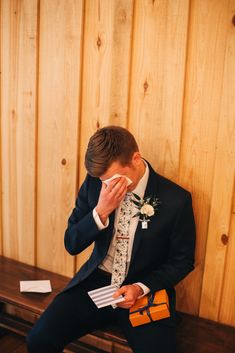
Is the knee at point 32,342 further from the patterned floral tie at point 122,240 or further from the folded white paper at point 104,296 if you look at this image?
the patterned floral tie at point 122,240

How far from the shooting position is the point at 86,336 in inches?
105

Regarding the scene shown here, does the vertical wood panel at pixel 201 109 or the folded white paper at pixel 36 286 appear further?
the folded white paper at pixel 36 286

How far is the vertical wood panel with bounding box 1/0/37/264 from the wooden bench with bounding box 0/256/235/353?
0.23m

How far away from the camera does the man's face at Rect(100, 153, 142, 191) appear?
2004mm

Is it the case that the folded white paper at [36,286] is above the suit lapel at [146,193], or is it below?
below

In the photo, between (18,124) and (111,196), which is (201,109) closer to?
(111,196)

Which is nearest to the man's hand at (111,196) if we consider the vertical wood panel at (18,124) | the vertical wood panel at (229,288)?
the vertical wood panel at (229,288)

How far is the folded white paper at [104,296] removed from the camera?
206 centimetres

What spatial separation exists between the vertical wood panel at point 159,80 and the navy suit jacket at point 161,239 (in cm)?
22

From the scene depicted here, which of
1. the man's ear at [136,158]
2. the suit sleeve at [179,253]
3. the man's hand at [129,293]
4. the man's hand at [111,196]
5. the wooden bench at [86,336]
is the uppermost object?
the man's ear at [136,158]

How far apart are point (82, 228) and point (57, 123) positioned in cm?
84

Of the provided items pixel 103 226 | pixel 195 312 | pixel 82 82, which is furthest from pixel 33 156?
pixel 195 312

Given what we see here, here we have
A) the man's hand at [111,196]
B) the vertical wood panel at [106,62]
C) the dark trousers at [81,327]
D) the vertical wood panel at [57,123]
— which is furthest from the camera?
the vertical wood panel at [57,123]

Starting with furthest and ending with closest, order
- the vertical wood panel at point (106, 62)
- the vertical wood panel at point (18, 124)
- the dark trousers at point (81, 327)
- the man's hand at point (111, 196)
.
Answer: the vertical wood panel at point (18, 124) < the vertical wood panel at point (106, 62) < the man's hand at point (111, 196) < the dark trousers at point (81, 327)
